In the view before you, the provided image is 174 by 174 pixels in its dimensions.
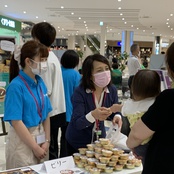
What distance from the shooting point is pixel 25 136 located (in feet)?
6.05

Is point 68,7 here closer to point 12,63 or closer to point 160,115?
point 12,63

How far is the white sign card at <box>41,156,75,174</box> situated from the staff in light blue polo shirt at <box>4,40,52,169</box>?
8.0 inches

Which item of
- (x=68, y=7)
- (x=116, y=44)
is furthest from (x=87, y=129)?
(x=116, y=44)

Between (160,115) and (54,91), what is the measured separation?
1505 mm

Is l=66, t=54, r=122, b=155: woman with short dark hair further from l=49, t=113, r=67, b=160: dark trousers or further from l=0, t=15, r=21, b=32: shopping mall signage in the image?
l=0, t=15, r=21, b=32: shopping mall signage

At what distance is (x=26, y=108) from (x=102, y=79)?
596mm

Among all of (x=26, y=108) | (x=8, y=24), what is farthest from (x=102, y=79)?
(x=8, y=24)

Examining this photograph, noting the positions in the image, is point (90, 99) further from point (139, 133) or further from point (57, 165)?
point (139, 133)

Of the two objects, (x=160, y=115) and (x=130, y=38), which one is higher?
(x=130, y=38)

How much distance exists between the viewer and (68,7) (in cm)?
1247

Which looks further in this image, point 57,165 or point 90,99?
point 90,99

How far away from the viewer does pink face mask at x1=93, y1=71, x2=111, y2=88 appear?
1989 millimetres

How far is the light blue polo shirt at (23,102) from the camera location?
5.95 feet

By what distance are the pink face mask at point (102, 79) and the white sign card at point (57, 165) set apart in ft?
1.93
